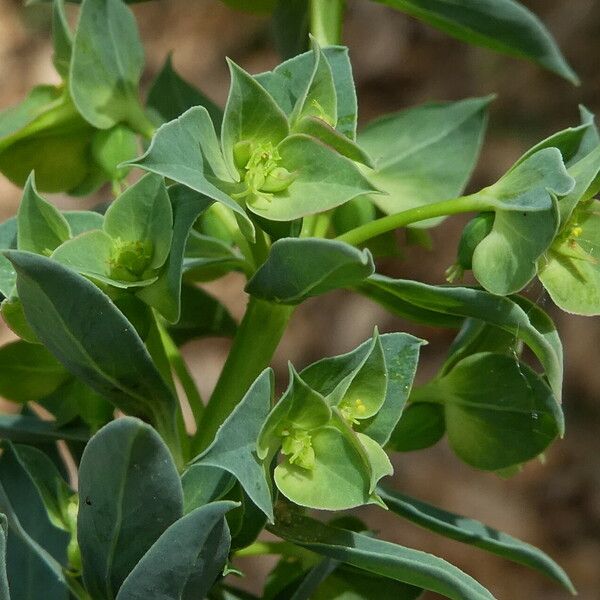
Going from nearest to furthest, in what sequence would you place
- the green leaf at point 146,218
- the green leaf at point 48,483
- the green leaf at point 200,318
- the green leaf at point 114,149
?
1. the green leaf at point 146,218
2. the green leaf at point 48,483
3. the green leaf at point 114,149
4. the green leaf at point 200,318

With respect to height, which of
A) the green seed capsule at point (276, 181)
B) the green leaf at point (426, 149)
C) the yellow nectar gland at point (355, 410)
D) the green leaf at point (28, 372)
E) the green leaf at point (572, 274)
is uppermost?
the green seed capsule at point (276, 181)

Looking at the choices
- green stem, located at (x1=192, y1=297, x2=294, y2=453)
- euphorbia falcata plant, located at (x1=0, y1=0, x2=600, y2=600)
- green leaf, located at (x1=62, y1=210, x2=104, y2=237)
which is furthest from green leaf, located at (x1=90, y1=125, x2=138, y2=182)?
green stem, located at (x1=192, y1=297, x2=294, y2=453)

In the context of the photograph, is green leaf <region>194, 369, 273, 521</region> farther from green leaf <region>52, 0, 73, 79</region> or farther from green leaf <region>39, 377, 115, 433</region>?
green leaf <region>52, 0, 73, 79</region>

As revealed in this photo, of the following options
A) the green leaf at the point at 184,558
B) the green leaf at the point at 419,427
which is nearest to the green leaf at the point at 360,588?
the green leaf at the point at 419,427

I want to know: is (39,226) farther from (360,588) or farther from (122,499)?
(360,588)

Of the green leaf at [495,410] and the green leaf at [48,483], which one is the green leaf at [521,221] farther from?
the green leaf at [48,483]

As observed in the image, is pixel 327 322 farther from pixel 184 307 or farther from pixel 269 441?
pixel 269 441

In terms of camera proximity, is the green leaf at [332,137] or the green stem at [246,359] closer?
the green leaf at [332,137]

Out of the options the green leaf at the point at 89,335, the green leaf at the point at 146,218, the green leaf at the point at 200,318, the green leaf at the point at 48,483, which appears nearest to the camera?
the green leaf at the point at 89,335
